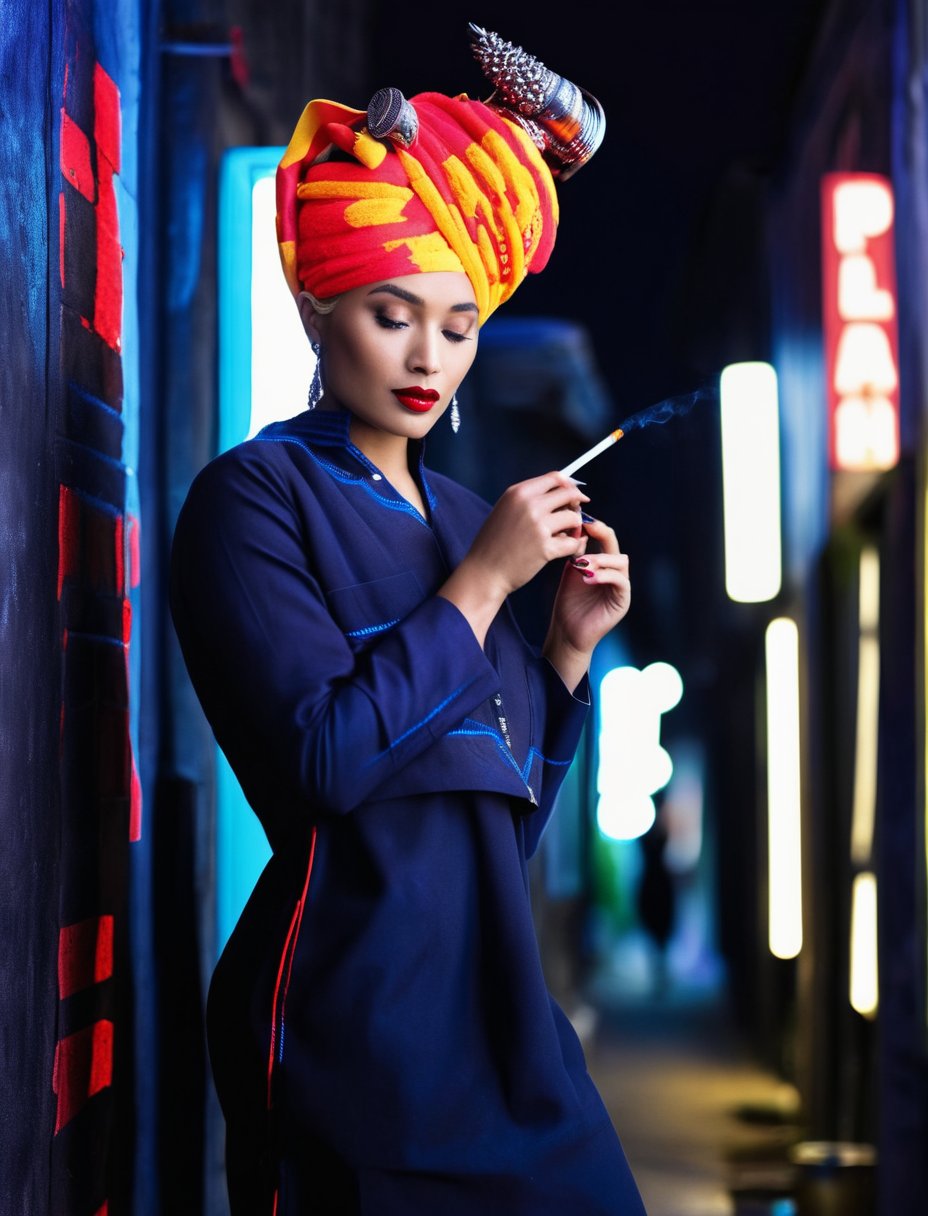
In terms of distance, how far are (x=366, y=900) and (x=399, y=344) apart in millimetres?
649

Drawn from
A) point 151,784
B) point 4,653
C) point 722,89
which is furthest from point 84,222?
point 722,89

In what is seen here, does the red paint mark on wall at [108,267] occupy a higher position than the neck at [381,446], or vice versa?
the red paint mark on wall at [108,267]

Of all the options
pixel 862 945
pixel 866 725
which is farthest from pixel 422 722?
pixel 866 725

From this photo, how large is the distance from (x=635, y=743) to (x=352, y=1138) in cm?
1071

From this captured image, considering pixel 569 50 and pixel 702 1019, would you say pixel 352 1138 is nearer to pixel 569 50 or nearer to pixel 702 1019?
pixel 569 50

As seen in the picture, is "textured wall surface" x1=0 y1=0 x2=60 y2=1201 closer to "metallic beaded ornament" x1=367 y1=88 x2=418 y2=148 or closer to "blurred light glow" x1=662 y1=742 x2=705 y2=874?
"metallic beaded ornament" x1=367 y1=88 x2=418 y2=148

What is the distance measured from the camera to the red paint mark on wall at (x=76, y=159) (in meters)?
1.82

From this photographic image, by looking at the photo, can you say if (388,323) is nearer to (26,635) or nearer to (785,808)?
(26,635)

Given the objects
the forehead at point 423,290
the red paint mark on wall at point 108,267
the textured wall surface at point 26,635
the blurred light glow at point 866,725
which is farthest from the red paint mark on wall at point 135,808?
the blurred light glow at point 866,725

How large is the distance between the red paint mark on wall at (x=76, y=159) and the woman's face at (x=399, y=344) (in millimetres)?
392

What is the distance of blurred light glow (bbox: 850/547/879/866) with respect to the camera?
6008mm

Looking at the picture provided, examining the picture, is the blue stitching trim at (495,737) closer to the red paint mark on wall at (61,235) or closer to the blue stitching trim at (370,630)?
the blue stitching trim at (370,630)

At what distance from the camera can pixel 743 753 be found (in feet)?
39.9

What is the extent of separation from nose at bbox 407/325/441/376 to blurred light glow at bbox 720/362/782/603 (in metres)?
6.11
